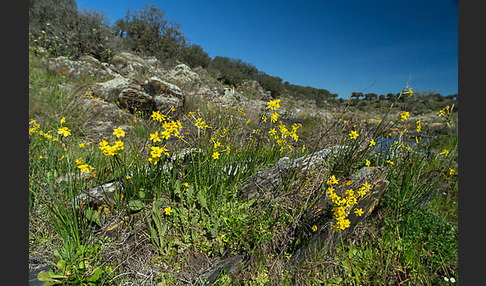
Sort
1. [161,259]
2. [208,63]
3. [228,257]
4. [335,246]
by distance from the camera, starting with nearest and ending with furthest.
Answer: [161,259], [228,257], [335,246], [208,63]

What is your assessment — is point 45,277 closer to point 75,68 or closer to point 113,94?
point 113,94

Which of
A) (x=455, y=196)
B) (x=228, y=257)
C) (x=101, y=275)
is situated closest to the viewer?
(x=101, y=275)

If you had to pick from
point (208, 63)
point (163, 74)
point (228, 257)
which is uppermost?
point (208, 63)

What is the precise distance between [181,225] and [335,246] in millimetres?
1767

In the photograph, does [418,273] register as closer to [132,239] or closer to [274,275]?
[274,275]

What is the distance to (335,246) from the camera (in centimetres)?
230

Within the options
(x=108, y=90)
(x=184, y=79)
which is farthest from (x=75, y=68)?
(x=184, y=79)

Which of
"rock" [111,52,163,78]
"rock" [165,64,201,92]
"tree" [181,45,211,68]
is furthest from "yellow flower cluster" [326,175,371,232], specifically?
"tree" [181,45,211,68]

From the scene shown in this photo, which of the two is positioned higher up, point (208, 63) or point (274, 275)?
point (208, 63)

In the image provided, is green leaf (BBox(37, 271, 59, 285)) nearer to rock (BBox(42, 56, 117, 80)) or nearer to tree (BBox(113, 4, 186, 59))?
rock (BBox(42, 56, 117, 80))

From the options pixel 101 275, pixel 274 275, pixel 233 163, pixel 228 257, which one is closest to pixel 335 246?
pixel 274 275

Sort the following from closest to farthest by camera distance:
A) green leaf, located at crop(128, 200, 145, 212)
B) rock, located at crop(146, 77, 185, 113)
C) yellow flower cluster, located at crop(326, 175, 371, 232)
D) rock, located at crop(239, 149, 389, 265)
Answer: yellow flower cluster, located at crop(326, 175, 371, 232), green leaf, located at crop(128, 200, 145, 212), rock, located at crop(239, 149, 389, 265), rock, located at crop(146, 77, 185, 113)

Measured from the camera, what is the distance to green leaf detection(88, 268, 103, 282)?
1.58 metres

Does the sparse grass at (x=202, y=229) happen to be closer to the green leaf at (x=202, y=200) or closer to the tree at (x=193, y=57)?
the green leaf at (x=202, y=200)
